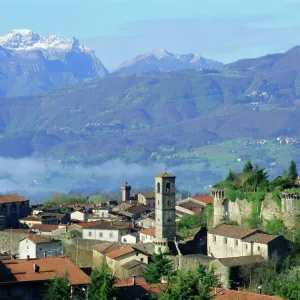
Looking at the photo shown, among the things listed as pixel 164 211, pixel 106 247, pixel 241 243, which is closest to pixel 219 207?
pixel 164 211

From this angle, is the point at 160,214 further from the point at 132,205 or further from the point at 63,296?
the point at 132,205

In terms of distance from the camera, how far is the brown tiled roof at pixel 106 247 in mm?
54562

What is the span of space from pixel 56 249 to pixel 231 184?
12.5 metres

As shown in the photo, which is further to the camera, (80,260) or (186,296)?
(80,260)

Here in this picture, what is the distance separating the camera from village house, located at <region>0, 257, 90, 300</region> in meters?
36.2

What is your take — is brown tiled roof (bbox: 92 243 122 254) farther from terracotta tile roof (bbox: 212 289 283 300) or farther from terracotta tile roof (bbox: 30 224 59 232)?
terracotta tile roof (bbox: 212 289 283 300)

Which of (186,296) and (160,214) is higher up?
(160,214)

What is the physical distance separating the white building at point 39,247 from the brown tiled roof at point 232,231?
981cm

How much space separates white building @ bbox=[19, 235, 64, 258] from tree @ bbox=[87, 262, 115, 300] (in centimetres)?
2138

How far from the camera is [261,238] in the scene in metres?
49.6

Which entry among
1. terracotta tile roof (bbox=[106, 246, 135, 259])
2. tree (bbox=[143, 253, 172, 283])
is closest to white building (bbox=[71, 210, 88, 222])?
terracotta tile roof (bbox=[106, 246, 135, 259])

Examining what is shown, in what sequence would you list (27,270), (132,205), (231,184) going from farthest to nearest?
1. (132,205)
2. (231,184)
3. (27,270)

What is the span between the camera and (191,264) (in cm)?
4847

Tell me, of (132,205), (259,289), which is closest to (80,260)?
(259,289)
